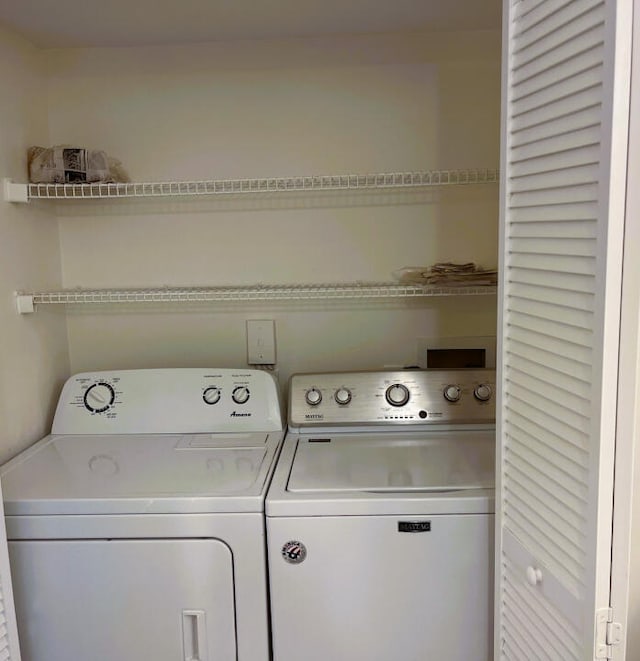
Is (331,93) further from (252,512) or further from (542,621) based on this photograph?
(542,621)

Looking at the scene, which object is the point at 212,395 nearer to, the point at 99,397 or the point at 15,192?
the point at 99,397

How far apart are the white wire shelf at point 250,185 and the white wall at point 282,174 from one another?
0.24 feet

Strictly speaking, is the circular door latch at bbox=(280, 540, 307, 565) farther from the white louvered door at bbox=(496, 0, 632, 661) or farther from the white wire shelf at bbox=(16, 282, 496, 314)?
the white wire shelf at bbox=(16, 282, 496, 314)

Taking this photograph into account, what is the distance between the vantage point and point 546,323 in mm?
1063

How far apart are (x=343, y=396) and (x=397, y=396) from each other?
0.54 feet

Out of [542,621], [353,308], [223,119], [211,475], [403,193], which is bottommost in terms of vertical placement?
[542,621]

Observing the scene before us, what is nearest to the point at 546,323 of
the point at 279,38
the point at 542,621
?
the point at 542,621

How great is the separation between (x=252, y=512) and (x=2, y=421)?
2.70 feet

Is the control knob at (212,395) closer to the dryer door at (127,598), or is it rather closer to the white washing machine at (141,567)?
the white washing machine at (141,567)

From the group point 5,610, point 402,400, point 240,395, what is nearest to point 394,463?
point 402,400

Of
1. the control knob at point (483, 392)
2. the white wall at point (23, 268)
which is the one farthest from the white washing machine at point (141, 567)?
the control knob at point (483, 392)

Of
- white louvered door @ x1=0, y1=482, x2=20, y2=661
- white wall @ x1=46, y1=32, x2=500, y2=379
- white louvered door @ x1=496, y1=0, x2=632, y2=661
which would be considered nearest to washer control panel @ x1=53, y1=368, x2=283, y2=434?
white wall @ x1=46, y1=32, x2=500, y2=379

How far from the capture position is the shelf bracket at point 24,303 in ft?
6.07

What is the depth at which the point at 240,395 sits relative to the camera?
195cm
